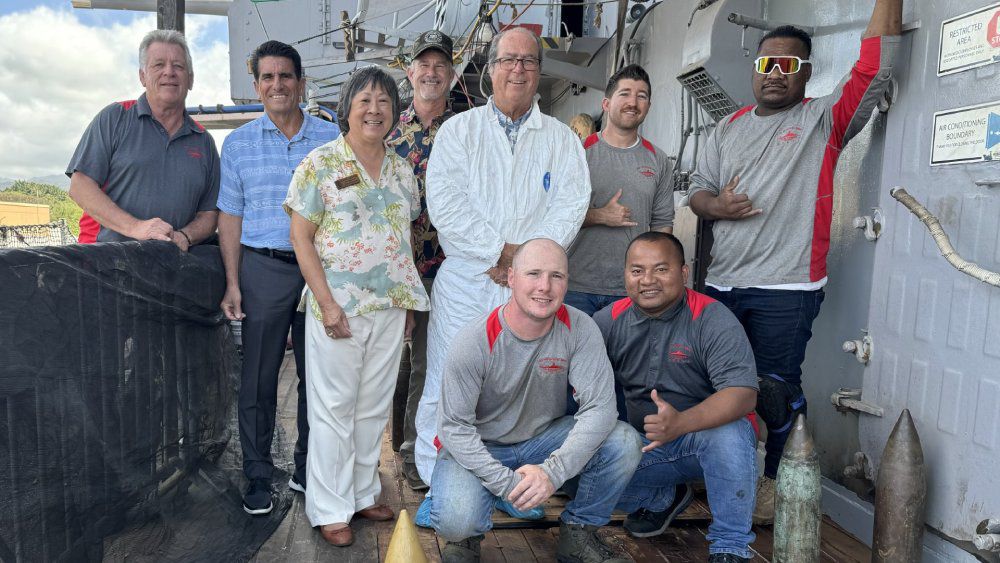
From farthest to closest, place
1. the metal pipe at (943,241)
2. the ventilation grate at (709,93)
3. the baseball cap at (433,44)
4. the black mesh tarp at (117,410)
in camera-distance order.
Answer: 1. the ventilation grate at (709,93)
2. the baseball cap at (433,44)
3. the metal pipe at (943,241)
4. the black mesh tarp at (117,410)

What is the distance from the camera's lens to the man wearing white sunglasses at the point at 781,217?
312cm

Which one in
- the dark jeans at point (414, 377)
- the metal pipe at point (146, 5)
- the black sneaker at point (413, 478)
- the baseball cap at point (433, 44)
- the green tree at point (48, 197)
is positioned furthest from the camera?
the green tree at point (48, 197)

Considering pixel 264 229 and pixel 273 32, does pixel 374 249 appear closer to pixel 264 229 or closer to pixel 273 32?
pixel 264 229

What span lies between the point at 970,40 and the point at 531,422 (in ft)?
6.64

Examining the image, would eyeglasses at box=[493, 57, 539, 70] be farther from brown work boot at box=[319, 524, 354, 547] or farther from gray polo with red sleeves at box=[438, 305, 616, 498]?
brown work boot at box=[319, 524, 354, 547]

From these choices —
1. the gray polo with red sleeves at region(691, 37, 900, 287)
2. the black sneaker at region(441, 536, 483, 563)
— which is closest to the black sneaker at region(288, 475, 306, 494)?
the black sneaker at region(441, 536, 483, 563)

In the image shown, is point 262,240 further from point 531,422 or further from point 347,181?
point 531,422

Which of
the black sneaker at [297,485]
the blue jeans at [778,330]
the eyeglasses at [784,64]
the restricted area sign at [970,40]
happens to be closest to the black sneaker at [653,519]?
the blue jeans at [778,330]

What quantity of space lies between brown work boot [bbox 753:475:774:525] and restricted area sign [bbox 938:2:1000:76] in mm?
1786

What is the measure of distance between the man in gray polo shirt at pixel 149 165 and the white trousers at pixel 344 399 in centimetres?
73

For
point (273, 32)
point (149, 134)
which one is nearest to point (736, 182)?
point (149, 134)

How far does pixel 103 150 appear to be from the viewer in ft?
10.2

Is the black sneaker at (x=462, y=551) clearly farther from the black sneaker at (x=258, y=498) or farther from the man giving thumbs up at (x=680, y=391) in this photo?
the black sneaker at (x=258, y=498)

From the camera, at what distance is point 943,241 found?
259 centimetres
